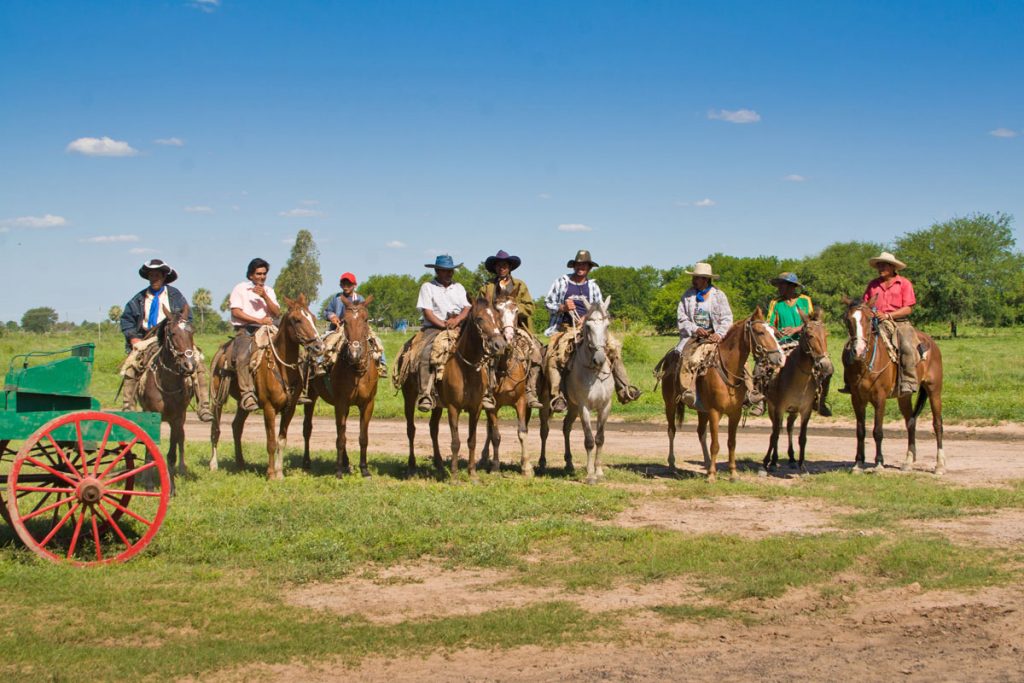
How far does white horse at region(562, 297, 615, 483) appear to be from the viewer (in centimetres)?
1345

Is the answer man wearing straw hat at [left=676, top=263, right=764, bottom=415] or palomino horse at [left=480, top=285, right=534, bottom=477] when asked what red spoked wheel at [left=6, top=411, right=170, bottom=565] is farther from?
man wearing straw hat at [left=676, top=263, right=764, bottom=415]

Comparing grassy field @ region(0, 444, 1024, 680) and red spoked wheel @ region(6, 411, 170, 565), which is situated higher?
red spoked wheel @ region(6, 411, 170, 565)

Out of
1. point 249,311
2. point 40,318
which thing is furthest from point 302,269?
point 249,311

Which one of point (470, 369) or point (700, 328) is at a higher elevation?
point (700, 328)

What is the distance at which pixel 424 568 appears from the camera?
9.52 metres

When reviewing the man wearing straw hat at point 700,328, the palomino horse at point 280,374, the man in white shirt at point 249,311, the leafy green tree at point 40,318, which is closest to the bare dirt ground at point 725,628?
the man wearing straw hat at point 700,328

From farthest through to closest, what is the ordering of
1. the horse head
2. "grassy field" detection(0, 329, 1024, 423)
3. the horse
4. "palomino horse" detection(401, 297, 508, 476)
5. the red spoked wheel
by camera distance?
"grassy field" detection(0, 329, 1024, 423), "palomino horse" detection(401, 297, 508, 476), the horse head, the horse, the red spoked wheel

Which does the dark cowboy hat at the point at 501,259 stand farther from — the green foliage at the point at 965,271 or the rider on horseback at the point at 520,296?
the green foliage at the point at 965,271

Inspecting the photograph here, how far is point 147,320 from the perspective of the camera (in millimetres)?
13461

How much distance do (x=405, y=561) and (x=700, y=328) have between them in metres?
6.64

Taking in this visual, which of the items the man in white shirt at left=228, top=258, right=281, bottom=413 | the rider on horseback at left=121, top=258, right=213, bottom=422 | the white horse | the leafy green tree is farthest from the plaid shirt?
the leafy green tree

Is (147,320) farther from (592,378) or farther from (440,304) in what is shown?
(592,378)

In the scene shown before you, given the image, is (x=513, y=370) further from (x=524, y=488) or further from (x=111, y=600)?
(x=111, y=600)

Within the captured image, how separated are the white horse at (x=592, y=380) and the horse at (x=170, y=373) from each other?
521 cm
